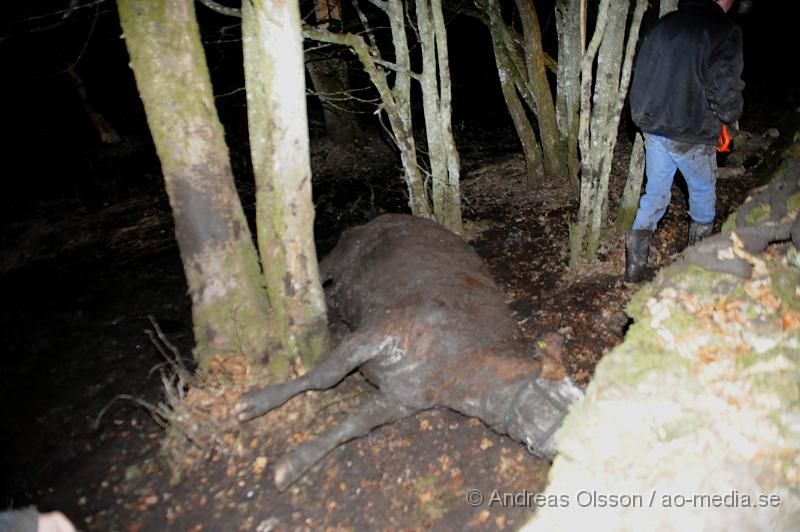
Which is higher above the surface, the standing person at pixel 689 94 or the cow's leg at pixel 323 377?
the standing person at pixel 689 94

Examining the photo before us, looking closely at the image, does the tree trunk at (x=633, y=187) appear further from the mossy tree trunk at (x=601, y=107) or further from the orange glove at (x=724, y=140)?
the orange glove at (x=724, y=140)

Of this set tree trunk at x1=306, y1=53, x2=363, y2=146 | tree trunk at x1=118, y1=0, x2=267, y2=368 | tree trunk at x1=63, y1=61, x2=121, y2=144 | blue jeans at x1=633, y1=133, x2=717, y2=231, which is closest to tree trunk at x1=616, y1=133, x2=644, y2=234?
blue jeans at x1=633, y1=133, x2=717, y2=231

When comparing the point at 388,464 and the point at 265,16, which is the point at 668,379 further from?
the point at 265,16

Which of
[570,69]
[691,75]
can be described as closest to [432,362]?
[691,75]

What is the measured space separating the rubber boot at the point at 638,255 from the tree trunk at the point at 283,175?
10.4 ft

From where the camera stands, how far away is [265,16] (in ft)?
10.1

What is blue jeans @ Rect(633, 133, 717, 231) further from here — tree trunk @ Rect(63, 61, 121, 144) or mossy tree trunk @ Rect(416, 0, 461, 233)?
tree trunk @ Rect(63, 61, 121, 144)

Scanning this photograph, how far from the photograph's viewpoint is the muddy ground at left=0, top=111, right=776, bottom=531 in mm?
3156

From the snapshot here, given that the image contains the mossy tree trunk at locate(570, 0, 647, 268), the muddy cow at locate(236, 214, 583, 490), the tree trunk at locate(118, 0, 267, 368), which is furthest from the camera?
the mossy tree trunk at locate(570, 0, 647, 268)

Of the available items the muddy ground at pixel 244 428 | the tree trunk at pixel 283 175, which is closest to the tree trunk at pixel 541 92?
the muddy ground at pixel 244 428

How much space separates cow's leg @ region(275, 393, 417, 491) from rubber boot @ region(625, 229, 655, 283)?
9.32 feet

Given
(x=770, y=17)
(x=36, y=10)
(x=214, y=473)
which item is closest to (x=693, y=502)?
(x=214, y=473)

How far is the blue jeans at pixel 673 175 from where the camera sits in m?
4.27

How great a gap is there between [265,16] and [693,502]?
11.5ft
